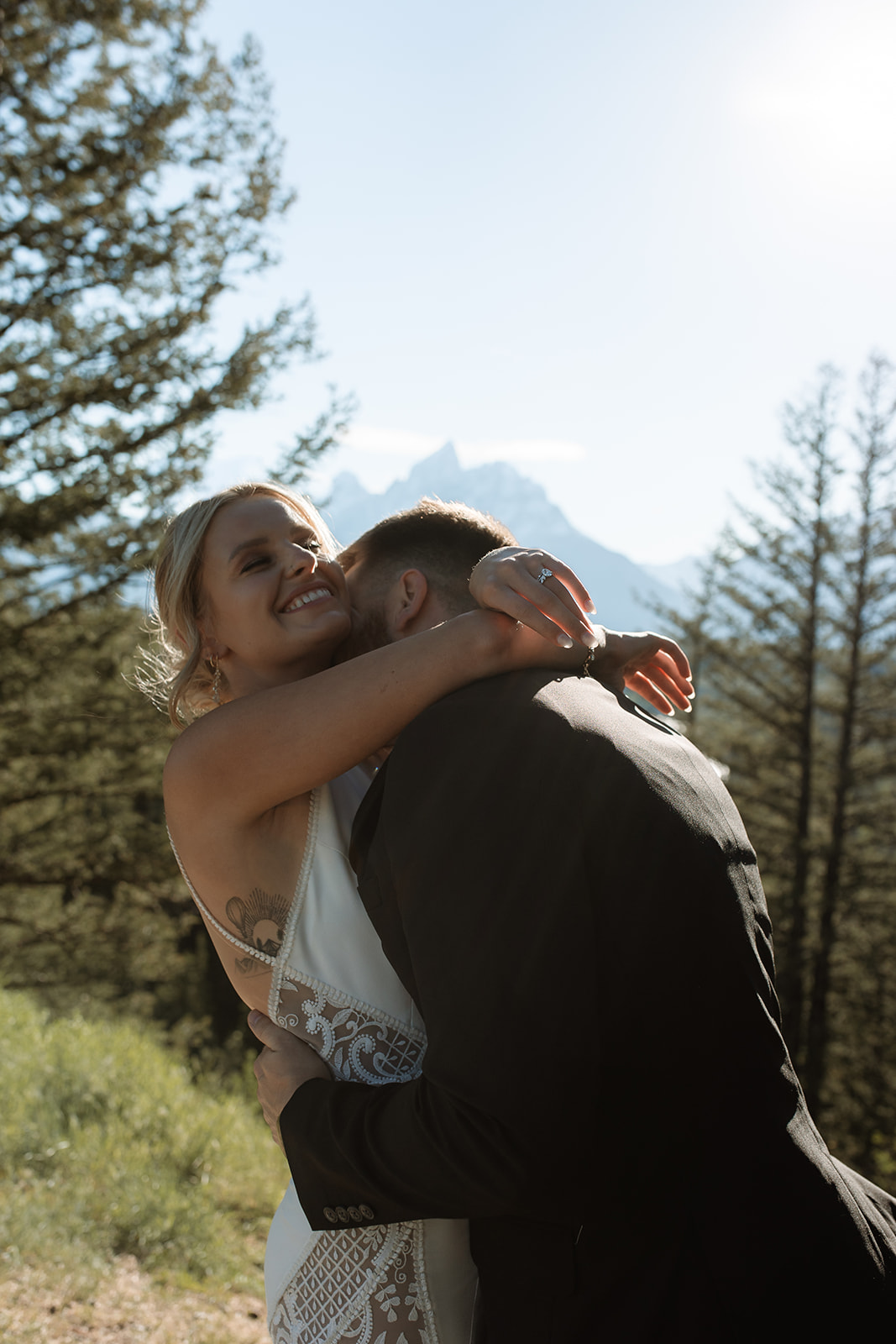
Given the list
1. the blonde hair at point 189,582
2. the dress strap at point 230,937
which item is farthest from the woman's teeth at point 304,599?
the dress strap at point 230,937

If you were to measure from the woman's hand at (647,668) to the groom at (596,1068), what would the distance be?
2.69 ft

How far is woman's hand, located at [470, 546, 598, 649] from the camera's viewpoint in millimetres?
1784

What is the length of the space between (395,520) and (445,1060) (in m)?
1.41

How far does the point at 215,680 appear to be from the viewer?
2668mm

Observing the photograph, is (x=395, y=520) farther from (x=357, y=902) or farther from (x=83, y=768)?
(x=83, y=768)

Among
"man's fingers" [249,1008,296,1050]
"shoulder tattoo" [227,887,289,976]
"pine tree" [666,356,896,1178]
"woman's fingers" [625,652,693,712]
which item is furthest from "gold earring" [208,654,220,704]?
"pine tree" [666,356,896,1178]

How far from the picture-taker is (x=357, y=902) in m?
1.99

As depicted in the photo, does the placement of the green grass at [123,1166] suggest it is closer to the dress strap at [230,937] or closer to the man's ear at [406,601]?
the dress strap at [230,937]

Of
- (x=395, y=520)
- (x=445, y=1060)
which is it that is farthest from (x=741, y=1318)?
(x=395, y=520)

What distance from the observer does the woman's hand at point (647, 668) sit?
2.43 m

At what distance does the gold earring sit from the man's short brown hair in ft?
1.65

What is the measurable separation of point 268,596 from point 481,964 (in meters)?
1.29

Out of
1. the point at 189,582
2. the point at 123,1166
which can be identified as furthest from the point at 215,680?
the point at 123,1166

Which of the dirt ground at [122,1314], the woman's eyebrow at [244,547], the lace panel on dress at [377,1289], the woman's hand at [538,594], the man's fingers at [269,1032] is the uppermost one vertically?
the woman's eyebrow at [244,547]
